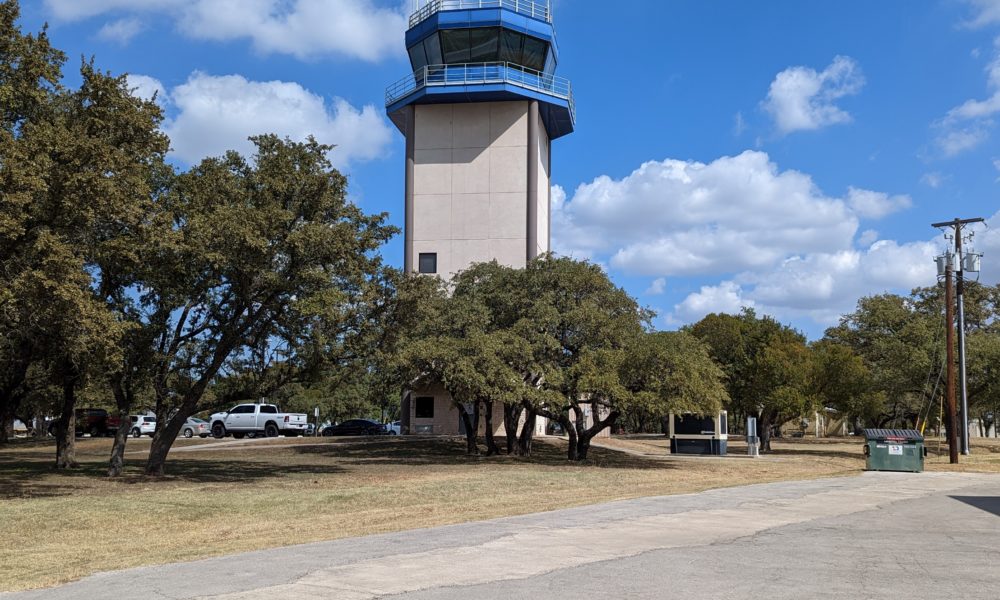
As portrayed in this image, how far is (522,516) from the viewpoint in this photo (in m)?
15.6

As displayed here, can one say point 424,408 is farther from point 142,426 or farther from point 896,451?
point 896,451

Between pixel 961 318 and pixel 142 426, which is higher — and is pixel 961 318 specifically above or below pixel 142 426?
above

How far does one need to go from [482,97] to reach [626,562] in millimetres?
47251

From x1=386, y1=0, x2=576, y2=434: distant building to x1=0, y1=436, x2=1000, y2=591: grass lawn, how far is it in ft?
53.9

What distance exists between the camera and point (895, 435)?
31047 mm

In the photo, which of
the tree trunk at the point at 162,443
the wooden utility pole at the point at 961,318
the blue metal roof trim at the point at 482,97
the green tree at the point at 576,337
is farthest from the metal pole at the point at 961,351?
the tree trunk at the point at 162,443

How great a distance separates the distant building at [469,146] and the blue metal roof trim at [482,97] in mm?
64

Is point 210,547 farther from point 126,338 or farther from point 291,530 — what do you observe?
point 126,338

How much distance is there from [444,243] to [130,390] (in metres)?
30.3

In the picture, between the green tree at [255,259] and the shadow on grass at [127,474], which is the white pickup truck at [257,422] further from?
the green tree at [255,259]

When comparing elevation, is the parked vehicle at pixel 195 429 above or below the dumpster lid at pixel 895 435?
below

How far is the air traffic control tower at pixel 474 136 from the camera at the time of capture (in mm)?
54031

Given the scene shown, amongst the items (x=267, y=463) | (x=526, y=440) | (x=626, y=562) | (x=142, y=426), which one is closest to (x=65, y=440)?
(x=267, y=463)

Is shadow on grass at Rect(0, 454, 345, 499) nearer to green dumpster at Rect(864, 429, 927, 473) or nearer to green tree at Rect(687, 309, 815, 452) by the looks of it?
green dumpster at Rect(864, 429, 927, 473)
